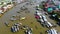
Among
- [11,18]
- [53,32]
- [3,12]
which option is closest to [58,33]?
[53,32]

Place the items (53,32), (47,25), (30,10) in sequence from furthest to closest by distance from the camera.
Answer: (30,10) < (47,25) < (53,32)

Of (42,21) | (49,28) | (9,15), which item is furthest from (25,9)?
(49,28)

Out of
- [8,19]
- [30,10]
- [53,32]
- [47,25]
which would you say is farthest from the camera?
[30,10]

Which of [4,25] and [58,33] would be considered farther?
[4,25]

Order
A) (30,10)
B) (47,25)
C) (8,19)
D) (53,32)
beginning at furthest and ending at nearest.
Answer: (30,10) → (8,19) → (47,25) → (53,32)

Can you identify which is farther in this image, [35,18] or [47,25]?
[35,18]

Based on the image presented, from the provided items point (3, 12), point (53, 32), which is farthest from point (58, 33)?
point (3, 12)

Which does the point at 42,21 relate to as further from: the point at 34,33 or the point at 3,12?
the point at 3,12

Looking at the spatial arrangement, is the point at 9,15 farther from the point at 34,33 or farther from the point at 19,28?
the point at 34,33
